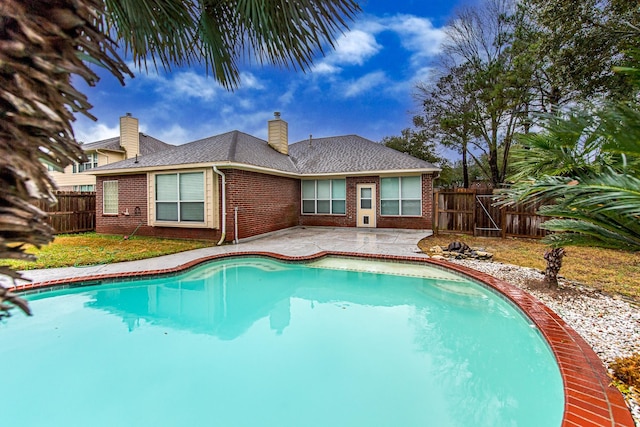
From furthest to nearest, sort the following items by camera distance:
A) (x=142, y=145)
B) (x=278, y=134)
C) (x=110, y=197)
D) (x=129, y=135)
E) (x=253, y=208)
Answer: (x=142, y=145), (x=129, y=135), (x=278, y=134), (x=110, y=197), (x=253, y=208)

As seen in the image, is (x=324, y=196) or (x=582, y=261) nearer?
(x=582, y=261)

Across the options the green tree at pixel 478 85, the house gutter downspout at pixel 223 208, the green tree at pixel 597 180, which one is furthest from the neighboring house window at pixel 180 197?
the green tree at pixel 478 85

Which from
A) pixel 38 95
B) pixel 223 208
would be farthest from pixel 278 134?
pixel 38 95

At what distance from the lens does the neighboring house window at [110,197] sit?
12672 mm

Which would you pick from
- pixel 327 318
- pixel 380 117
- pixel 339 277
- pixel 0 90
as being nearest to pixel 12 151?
pixel 0 90

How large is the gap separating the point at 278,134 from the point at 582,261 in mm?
13332

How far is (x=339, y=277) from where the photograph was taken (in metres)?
7.41

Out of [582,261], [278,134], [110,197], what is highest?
[278,134]

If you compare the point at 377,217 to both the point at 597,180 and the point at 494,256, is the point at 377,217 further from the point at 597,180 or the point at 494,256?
the point at 597,180

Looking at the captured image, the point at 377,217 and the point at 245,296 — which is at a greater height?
the point at 377,217

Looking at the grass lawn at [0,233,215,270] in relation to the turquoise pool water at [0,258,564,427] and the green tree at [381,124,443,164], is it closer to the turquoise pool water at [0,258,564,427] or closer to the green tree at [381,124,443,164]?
the turquoise pool water at [0,258,564,427]

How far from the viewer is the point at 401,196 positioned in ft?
44.6

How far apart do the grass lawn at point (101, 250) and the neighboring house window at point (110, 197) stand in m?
1.16

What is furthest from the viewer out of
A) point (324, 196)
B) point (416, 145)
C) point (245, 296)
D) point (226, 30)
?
point (416, 145)
